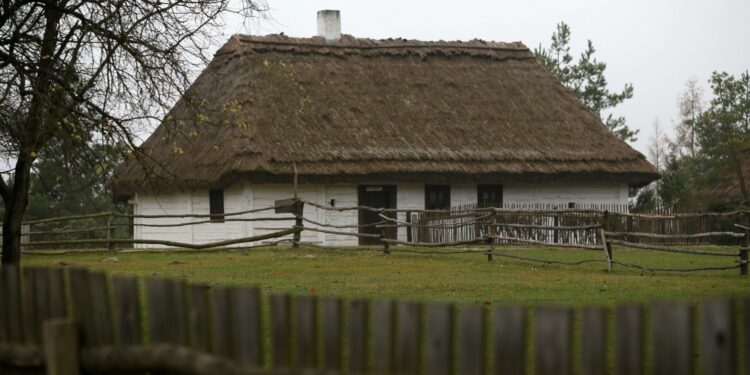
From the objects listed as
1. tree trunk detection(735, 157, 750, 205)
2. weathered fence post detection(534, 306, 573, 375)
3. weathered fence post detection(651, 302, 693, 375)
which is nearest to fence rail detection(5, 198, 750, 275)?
tree trunk detection(735, 157, 750, 205)

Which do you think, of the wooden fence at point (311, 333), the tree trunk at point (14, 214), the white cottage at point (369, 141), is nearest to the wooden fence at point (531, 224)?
the white cottage at point (369, 141)

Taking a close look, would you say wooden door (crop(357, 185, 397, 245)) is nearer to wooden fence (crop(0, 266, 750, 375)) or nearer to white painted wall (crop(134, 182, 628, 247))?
white painted wall (crop(134, 182, 628, 247))

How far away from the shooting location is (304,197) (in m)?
30.7

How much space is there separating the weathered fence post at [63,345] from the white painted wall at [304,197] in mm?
23695

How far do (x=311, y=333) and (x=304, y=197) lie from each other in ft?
86.5

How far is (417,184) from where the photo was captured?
106 ft

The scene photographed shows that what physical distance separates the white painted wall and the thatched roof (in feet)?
2.51

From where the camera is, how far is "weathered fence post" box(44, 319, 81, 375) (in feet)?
17.1

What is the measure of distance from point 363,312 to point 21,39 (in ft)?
36.6

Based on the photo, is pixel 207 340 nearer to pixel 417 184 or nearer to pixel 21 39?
pixel 21 39

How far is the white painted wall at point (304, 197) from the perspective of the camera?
99.2ft

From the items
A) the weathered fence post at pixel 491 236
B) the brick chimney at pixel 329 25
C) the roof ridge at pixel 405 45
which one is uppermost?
the brick chimney at pixel 329 25

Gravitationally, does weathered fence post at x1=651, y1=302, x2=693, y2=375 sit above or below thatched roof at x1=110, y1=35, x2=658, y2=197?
below

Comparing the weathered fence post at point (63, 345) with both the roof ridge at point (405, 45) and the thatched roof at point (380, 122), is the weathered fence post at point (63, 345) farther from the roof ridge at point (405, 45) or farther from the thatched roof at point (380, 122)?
the roof ridge at point (405, 45)
